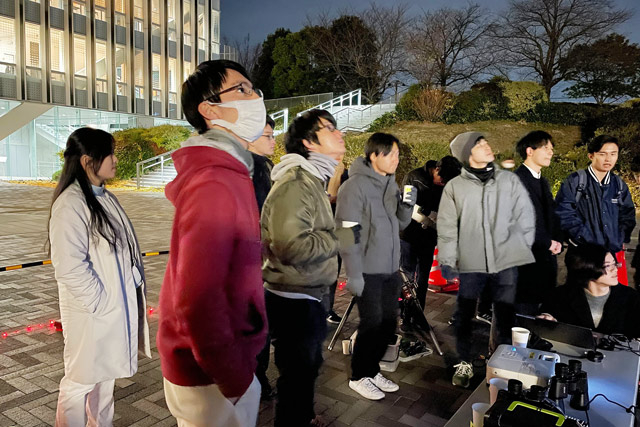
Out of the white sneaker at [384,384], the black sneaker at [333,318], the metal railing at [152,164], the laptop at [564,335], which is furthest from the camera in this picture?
the metal railing at [152,164]

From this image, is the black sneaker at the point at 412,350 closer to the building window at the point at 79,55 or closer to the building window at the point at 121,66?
the building window at the point at 79,55

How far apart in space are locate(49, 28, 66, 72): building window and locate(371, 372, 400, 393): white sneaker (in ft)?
83.4

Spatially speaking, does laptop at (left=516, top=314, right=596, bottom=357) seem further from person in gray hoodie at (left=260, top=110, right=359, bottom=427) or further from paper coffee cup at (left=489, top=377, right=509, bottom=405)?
person in gray hoodie at (left=260, top=110, right=359, bottom=427)

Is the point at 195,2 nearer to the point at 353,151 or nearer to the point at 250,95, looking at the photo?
the point at 353,151

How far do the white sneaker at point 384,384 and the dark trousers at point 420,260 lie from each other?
176 centimetres

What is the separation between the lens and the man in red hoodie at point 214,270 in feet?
4.58

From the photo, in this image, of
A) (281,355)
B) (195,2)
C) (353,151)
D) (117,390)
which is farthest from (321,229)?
(195,2)

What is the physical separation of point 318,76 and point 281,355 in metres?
30.3

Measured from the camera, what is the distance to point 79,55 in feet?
82.1

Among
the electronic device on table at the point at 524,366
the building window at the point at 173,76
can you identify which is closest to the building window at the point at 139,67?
the building window at the point at 173,76

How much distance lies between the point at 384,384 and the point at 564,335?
4.62ft

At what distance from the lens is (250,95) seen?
5.68ft

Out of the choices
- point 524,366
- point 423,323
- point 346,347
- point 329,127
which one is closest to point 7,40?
point 346,347

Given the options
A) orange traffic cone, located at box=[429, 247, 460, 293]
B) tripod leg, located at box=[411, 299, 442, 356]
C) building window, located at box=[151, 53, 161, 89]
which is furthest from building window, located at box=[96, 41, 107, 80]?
tripod leg, located at box=[411, 299, 442, 356]
